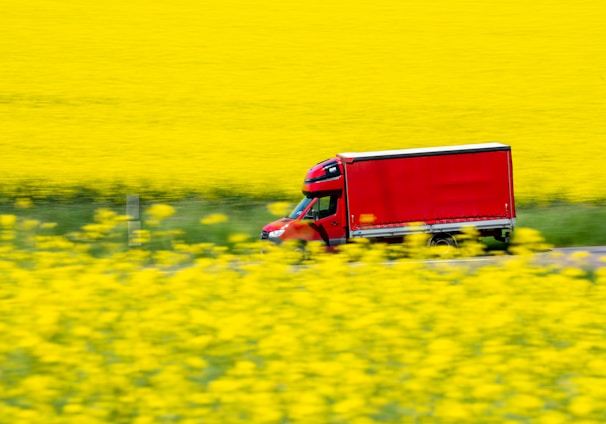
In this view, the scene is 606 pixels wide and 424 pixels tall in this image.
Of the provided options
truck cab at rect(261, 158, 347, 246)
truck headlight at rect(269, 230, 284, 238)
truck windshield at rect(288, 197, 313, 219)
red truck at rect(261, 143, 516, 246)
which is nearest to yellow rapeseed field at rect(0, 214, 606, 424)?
truck headlight at rect(269, 230, 284, 238)


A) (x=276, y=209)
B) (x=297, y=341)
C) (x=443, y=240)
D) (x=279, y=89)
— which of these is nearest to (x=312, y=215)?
(x=443, y=240)

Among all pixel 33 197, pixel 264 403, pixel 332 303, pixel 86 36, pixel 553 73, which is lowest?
pixel 264 403

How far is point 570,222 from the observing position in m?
19.6

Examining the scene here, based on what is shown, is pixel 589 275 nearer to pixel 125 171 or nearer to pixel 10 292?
pixel 10 292

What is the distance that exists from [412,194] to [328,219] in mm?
1823

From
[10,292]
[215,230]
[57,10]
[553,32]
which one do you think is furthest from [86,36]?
[10,292]

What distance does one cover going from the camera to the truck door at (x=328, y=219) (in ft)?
62.4

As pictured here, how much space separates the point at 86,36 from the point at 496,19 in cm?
1274

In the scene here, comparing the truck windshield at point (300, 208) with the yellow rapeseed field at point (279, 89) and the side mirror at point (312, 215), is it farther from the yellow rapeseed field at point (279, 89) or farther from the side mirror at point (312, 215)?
the yellow rapeseed field at point (279, 89)

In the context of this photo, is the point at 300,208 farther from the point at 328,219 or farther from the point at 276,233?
the point at 276,233

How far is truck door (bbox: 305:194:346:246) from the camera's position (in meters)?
19.0

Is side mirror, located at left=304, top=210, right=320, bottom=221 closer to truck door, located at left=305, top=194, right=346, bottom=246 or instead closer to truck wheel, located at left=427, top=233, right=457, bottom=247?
truck door, located at left=305, top=194, right=346, bottom=246

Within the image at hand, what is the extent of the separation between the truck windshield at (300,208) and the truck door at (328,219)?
15cm

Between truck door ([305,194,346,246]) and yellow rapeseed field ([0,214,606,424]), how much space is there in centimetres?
1070
